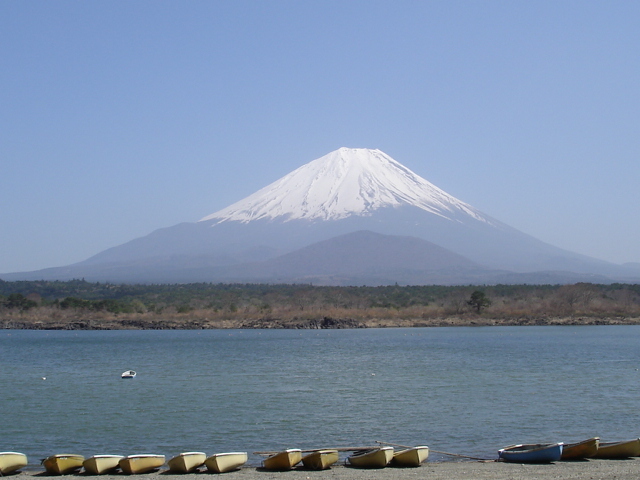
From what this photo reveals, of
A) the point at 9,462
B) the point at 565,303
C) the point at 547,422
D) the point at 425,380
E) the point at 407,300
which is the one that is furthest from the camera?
the point at 407,300

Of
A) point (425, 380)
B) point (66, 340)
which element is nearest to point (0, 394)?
point (425, 380)

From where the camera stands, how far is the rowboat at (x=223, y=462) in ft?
56.6

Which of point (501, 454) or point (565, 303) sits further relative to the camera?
point (565, 303)

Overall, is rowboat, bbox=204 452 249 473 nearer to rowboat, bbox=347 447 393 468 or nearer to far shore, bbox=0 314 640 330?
rowboat, bbox=347 447 393 468

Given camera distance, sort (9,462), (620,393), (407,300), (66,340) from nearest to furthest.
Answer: (9,462) < (620,393) < (66,340) < (407,300)

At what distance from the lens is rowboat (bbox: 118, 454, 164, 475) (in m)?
17.2

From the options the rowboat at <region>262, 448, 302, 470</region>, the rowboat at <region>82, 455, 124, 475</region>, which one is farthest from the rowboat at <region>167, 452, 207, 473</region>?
the rowboat at <region>262, 448, 302, 470</region>

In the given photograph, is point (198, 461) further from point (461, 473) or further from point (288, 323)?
point (288, 323)

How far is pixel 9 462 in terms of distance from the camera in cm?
1720

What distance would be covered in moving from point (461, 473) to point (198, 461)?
5.74 m

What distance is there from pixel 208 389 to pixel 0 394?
798cm

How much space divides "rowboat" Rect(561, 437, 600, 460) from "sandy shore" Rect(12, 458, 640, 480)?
30 centimetres

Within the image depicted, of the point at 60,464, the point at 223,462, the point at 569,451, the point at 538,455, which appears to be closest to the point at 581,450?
the point at 569,451

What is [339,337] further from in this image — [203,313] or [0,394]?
[0,394]
